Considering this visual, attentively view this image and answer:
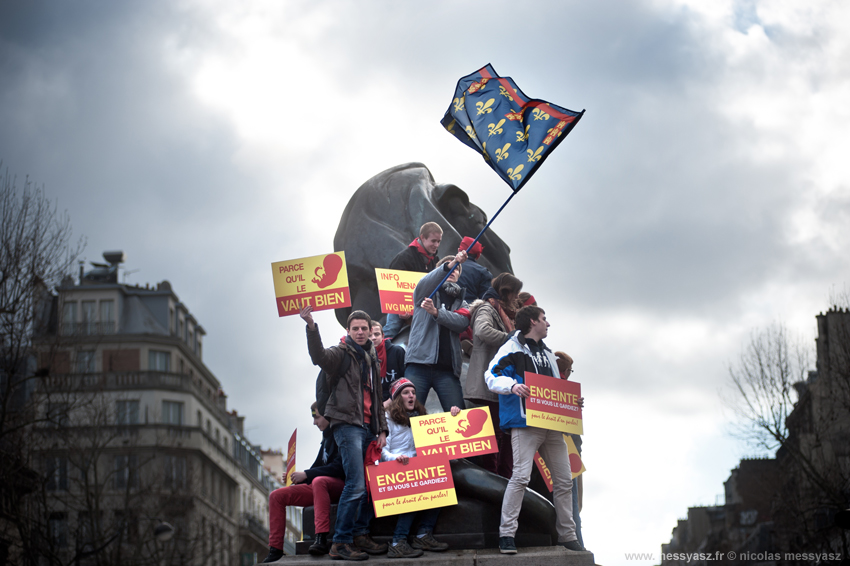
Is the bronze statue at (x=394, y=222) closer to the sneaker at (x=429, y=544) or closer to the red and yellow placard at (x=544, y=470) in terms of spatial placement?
the red and yellow placard at (x=544, y=470)

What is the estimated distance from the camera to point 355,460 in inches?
337

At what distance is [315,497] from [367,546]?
1.98 feet

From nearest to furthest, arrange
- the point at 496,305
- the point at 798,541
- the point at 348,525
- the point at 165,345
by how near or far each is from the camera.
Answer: the point at 348,525 < the point at 496,305 < the point at 798,541 < the point at 165,345

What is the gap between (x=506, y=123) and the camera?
35.7ft

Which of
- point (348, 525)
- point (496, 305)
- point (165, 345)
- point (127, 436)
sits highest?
point (165, 345)

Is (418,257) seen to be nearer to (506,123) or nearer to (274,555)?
(506,123)

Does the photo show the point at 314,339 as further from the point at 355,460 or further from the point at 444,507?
the point at 444,507

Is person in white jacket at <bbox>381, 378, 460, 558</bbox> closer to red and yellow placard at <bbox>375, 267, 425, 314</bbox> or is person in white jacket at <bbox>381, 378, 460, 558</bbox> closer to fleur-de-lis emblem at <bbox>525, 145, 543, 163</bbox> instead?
red and yellow placard at <bbox>375, 267, 425, 314</bbox>

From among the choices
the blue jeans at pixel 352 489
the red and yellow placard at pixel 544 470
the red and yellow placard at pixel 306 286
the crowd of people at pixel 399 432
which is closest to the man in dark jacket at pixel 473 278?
the crowd of people at pixel 399 432

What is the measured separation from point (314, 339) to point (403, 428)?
1.25m

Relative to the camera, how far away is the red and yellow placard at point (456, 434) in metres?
8.94

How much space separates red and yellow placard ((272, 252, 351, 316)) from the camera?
9828 millimetres

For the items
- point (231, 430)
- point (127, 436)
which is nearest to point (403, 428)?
point (127, 436)

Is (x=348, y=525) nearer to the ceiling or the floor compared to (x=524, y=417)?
nearer to the floor
